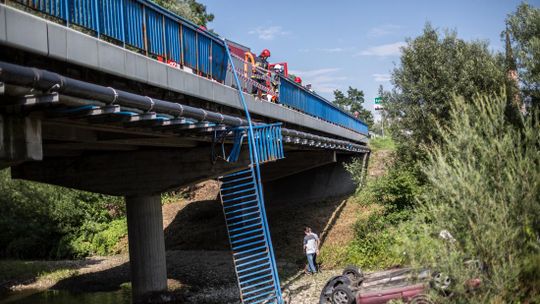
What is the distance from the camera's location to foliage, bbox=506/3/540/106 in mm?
18422

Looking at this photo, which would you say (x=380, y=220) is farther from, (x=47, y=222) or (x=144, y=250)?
(x=47, y=222)

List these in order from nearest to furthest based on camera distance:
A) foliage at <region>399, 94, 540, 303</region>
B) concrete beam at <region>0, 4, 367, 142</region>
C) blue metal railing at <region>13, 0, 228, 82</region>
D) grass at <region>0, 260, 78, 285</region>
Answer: concrete beam at <region>0, 4, 367, 142</region> < foliage at <region>399, 94, 540, 303</region> < blue metal railing at <region>13, 0, 228, 82</region> < grass at <region>0, 260, 78, 285</region>

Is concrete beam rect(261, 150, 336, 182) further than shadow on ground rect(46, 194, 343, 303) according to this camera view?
Yes

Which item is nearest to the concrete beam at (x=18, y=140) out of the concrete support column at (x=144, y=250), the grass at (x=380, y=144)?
the concrete support column at (x=144, y=250)

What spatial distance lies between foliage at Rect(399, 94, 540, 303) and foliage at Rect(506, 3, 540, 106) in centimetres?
1091

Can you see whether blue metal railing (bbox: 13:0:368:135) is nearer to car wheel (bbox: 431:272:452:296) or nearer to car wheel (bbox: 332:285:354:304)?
car wheel (bbox: 332:285:354:304)

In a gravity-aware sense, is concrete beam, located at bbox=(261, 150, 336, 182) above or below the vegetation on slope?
above

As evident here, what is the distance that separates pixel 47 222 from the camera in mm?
29859

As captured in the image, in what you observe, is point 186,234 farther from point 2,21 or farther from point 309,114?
point 2,21

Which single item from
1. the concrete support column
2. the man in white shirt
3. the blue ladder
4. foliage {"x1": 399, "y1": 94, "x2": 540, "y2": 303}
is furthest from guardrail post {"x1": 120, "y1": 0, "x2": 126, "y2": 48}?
the man in white shirt

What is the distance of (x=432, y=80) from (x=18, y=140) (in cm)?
1652

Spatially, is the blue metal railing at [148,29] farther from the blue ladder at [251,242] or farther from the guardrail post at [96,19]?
the blue ladder at [251,242]

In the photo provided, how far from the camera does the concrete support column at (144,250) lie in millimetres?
17109

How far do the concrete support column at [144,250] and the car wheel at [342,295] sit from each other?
22.3 ft
